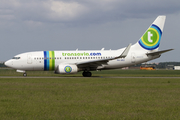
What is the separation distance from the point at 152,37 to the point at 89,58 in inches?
363

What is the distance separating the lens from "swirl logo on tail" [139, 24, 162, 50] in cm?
3559

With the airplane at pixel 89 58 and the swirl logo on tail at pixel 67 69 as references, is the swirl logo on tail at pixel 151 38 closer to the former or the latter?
the airplane at pixel 89 58

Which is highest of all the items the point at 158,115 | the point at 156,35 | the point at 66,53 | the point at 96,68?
the point at 156,35

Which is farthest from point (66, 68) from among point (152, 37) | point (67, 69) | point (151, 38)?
point (152, 37)

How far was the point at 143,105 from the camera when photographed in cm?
1082

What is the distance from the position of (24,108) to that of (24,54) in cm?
2500

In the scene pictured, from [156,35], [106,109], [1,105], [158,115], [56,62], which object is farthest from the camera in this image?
[156,35]

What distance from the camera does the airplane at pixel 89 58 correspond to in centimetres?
3318

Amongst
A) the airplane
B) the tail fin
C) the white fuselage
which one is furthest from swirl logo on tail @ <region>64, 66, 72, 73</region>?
the tail fin

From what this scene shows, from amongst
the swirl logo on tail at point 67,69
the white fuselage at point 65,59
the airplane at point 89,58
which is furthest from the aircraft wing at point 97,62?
the swirl logo on tail at point 67,69

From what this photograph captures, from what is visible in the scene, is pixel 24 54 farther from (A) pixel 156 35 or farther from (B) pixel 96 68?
(A) pixel 156 35

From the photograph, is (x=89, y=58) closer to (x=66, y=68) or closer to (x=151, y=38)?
(x=66, y=68)

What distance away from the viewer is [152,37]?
117ft

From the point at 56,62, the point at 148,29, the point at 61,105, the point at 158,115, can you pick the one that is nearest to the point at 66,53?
the point at 56,62
